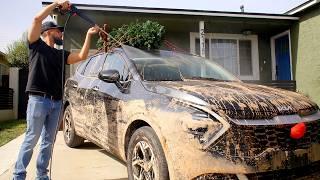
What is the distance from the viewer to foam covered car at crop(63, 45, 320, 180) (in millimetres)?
2777

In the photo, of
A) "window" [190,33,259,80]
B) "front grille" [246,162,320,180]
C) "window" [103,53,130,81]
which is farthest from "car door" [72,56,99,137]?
"window" [190,33,259,80]

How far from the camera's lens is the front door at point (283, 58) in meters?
13.7

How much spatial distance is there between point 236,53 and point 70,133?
9224mm

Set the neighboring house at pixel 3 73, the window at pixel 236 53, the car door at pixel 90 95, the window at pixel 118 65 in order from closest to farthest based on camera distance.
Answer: the window at pixel 118 65, the car door at pixel 90 95, the window at pixel 236 53, the neighboring house at pixel 3 73

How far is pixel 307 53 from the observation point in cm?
1235

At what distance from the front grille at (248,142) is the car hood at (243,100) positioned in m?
0.12

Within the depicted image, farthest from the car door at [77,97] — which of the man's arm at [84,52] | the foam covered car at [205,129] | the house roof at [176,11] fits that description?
the house roof at [176,11]

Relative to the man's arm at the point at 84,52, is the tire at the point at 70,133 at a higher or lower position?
lower

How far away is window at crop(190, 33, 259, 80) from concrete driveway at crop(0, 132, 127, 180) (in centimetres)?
829

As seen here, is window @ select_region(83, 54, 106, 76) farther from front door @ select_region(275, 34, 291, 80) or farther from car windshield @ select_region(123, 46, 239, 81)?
front door @ select_region(275, 34, 291, 80)

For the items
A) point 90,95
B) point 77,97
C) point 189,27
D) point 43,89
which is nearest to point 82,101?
point 77,97

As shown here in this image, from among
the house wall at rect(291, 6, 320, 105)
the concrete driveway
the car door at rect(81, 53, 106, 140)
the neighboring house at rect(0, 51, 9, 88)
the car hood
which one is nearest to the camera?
the car hood

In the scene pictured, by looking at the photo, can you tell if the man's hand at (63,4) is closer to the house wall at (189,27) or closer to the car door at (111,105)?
the car door at (111,105)

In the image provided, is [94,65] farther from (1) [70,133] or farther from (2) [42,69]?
(2) [42,69]
